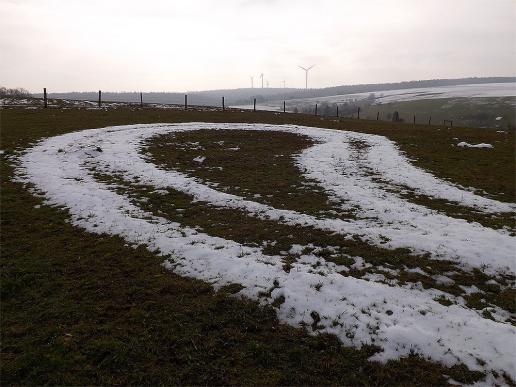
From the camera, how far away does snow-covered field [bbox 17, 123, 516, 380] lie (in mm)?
Answer: 6836

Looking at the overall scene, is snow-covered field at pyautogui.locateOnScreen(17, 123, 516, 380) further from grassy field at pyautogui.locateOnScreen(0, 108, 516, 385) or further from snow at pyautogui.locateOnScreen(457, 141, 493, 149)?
snow at pyautogui.locateOnScreen(457, 141, 493, 149)

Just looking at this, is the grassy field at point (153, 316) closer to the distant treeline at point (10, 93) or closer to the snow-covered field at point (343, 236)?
the snow-covered field at point (343, 236)

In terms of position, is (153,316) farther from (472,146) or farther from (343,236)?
(472,146)

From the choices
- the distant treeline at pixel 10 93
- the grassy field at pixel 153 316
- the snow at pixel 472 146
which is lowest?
the grassy field at pixel 153 316

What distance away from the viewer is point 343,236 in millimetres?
11180

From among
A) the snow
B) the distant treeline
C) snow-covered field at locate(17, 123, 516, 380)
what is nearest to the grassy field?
snow-covered field at locate(17, 123, 516, 380)

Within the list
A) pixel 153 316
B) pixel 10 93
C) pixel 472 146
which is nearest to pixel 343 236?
pixel 153 316

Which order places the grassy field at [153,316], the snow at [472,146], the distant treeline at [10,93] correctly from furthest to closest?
the distant treeline at [10,93] → the snow at [472,146] → the grassy field at [153,316]

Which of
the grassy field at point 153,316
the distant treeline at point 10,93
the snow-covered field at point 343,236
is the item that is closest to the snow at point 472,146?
the snow-covered field at point 343,236

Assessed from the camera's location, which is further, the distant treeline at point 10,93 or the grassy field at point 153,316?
the distant treeline at point 10,93

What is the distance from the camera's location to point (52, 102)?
155 ft

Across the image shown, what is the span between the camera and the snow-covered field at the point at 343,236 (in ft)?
22.4

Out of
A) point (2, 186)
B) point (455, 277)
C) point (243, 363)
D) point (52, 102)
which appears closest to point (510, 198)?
point (455, 277)

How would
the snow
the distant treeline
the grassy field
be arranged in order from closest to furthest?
1. the grassy field
2. the snow
3. the distant treeline
